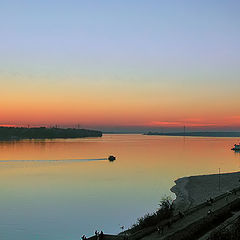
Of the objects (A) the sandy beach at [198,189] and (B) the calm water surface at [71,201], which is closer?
(B) the calm water surface at [71,201]

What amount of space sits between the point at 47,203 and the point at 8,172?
29123mm

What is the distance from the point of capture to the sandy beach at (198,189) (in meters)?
36.0

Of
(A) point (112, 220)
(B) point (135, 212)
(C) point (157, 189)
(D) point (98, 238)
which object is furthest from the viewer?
(C) point (157, 189)

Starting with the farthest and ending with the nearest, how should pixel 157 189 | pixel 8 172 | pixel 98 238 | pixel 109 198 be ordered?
pixel 8 172
pixel 157 189
pixel 109 198
pixel 98 238

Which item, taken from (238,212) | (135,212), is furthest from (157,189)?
(238,212)

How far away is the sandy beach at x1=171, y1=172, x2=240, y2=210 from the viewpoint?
36.0 meters

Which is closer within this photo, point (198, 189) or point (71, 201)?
point (71, 201)

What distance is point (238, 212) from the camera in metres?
24.4

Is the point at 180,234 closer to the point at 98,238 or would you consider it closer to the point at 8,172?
the point at 98,238

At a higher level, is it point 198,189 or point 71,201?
point 71,201

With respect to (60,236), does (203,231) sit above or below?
above

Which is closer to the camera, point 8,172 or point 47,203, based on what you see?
point 47,203

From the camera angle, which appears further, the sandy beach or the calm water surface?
the sandy beach

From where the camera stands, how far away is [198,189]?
144 feet
